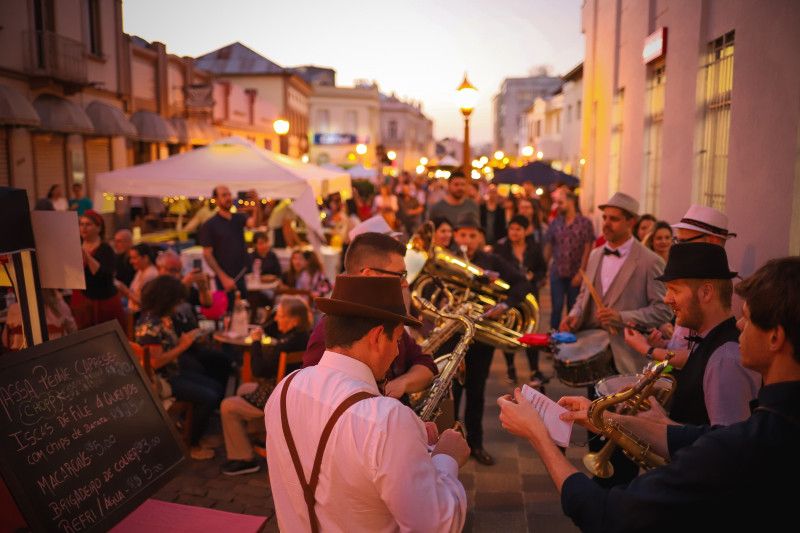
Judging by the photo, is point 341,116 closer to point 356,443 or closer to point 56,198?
point 56,198

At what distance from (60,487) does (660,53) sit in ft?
29.4

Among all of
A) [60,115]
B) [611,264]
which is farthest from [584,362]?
[60,115]

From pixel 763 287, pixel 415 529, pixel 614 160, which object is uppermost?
pixel 614 160

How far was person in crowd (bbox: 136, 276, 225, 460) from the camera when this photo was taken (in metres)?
6.07

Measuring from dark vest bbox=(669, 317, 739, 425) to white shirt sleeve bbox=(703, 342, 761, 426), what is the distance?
14cm

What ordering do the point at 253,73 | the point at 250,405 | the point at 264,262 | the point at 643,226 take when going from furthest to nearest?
1. the point at 253,73
2. the point at 264,262
3. the point at 643,226
4. the point at 250,405

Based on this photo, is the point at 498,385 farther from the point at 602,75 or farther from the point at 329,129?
the point at 329,129

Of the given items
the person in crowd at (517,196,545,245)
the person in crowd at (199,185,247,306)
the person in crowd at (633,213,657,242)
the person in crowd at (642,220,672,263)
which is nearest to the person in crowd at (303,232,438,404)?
the person in crowd at (642,220,672,263)

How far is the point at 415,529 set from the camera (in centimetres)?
218

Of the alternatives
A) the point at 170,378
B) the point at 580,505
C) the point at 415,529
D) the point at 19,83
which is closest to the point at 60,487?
the point at 415,529

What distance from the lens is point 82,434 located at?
312 cm

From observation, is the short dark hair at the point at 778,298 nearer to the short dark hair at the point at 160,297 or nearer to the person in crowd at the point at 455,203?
the short dark hair at the point at 160,297

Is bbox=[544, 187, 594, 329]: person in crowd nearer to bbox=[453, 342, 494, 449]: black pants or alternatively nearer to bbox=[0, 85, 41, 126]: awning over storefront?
bbox=[453, 342, 494, 449]: black pants

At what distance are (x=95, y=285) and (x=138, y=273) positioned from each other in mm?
1466
